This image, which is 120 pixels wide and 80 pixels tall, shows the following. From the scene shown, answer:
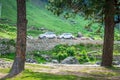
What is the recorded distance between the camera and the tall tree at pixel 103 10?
3684cm

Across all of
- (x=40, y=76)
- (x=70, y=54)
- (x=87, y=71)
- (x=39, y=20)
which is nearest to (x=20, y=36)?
(x=40, y=76)

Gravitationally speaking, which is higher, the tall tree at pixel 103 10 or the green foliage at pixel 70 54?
the tall tree at pixel 103 10

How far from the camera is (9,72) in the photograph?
31.2 m

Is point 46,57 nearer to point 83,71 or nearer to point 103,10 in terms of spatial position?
point 103,10

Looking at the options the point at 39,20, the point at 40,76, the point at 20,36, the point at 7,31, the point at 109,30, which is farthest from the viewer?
the point at 39,20

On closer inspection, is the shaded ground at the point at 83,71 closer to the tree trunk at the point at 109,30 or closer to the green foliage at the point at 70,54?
the tree trunk at the point at 109,30

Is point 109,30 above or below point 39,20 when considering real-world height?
below

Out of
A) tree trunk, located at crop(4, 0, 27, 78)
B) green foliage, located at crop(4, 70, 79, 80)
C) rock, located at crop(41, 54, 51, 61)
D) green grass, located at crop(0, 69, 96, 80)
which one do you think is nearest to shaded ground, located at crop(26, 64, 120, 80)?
green grass, located at crop(0, 69, 96, 80)

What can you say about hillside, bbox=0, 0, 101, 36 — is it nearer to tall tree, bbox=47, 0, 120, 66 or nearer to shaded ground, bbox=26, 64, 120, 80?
tall tree, bbox=47, 0, 120, 66

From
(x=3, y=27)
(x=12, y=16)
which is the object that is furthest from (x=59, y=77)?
(x=12, y=16)

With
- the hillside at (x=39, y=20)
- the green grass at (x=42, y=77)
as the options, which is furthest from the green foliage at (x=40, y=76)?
the hillside at (x=39, y=20)

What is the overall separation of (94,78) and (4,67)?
787 centimetres

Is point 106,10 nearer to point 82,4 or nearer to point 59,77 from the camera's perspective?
point 82,4

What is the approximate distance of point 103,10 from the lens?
124ft
